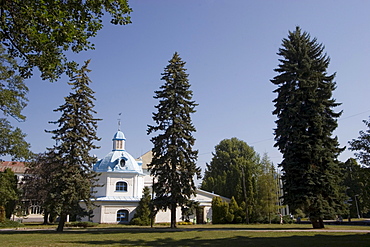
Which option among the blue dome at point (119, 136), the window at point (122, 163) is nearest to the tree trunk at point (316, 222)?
the window at point (122, 163)

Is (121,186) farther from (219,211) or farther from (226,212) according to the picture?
(226,212)

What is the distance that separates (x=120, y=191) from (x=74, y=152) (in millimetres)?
19173

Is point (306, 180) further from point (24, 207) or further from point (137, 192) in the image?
point (24, 207)

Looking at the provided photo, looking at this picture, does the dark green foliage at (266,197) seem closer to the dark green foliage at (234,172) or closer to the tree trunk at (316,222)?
the dark green foliage at (234,172)

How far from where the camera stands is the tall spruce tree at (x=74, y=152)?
24.5 m

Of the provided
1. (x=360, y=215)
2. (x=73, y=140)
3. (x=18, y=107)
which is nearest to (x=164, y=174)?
(x=73, y=140)

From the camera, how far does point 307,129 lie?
81.8ft

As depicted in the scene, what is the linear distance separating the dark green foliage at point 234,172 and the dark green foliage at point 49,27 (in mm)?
38116

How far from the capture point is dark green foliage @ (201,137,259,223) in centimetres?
4359

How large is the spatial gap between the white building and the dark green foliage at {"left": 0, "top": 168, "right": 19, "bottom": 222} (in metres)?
10.7

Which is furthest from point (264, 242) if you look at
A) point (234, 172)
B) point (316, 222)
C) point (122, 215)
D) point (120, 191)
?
point (234, 172)

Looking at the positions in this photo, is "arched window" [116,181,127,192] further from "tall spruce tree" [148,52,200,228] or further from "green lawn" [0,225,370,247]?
"green lawn" [0,225,370,247]

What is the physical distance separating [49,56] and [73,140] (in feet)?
62.0

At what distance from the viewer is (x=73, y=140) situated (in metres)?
25.8
